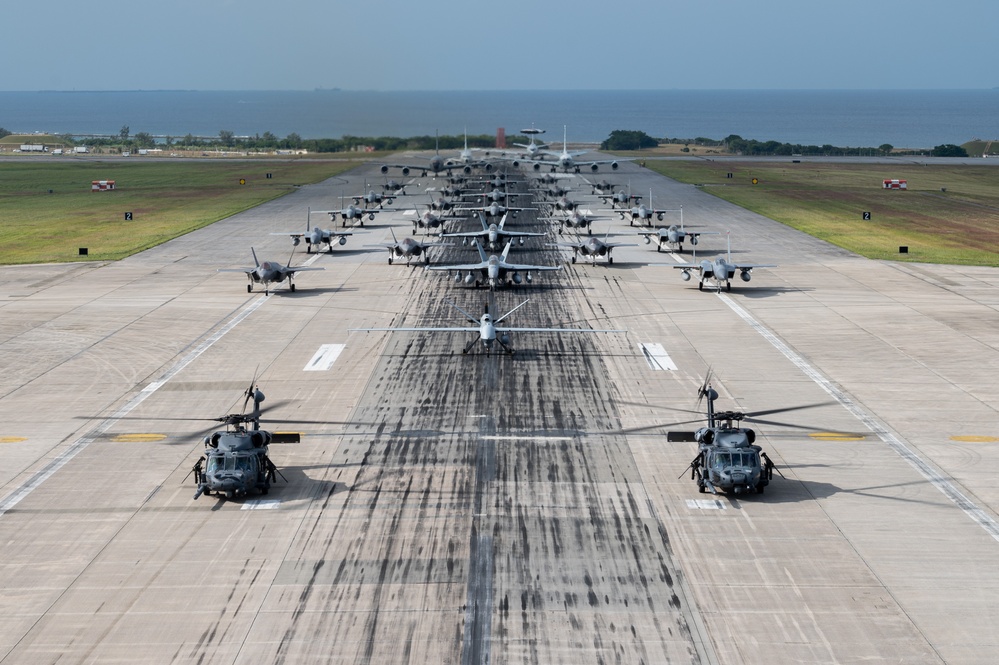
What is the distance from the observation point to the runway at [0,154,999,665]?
31.3 metres

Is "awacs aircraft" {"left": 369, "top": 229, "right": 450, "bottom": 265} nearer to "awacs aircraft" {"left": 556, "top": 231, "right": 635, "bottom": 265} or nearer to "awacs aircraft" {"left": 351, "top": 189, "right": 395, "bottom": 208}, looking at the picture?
"awacs aircraft" {"left": 556, "top": 231, "right": 635, "bottom": 265}

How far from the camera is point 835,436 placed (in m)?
48.0

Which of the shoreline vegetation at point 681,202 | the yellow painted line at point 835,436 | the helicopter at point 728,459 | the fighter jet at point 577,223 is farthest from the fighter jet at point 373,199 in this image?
the helicopter at point 728,459

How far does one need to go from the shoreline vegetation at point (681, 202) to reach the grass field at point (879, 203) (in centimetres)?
15

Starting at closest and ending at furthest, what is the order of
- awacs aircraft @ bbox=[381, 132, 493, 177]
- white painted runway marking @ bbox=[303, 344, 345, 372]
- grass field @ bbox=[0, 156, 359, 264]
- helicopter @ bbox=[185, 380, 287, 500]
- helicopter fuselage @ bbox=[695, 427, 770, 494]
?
1. helicopter @ bbox=[185, 380, 287, 500]
2. helicopter fuselage @ bbox=[695, 427, 770, 494]
3. white painted runway marking @ bbox=[303, 344, 345, 372]
4. grass field @ bbox=[0, 156, 359, 264]
5. awacs aircraft @ bbox=[381, 132, 493, 177]

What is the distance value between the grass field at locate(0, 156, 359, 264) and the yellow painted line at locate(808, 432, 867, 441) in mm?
73426

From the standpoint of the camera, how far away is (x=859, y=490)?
137 feet

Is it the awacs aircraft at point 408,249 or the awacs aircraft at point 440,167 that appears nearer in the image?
the awacs aircraft at point 408,249

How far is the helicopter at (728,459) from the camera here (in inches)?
1572

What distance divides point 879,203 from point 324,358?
4012 inches

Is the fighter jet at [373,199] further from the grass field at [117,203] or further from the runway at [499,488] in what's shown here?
the runway at [499,488]

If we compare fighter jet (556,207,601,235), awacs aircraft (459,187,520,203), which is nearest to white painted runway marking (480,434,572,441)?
fighter jet (556,207,601,235)

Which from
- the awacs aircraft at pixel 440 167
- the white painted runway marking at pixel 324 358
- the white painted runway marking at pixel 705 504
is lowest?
the white painted runway marking at pixel 705 504

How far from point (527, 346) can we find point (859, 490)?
2702 cm
